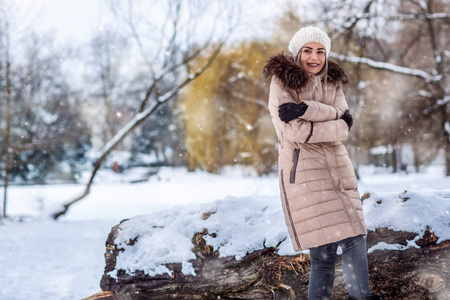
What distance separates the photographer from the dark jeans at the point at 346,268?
88.7 inches

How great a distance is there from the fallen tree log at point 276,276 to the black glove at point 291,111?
125cm

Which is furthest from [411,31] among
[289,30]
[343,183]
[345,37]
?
[343,183]

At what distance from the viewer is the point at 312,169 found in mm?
2268

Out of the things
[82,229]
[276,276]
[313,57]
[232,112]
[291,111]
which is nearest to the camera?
[291,111]

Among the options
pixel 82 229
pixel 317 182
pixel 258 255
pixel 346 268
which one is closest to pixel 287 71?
pixel 317 182

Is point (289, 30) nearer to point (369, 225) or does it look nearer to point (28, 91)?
point (369, 225)

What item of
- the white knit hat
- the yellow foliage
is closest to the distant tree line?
the yellow foliage

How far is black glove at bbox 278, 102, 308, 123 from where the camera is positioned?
2.23 metres

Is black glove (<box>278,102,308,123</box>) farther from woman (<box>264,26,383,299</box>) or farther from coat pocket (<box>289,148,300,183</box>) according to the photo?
coat pocket (<box>289,148,300,183</box>)

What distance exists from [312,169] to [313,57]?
29.8 inches

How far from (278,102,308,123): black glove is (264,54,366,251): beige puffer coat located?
3 cm

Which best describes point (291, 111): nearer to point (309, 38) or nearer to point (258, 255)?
point (309, 38)

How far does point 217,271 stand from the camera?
3055mm

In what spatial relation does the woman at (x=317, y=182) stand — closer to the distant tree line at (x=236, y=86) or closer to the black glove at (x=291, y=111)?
the black glove at (x=291, y=111)
